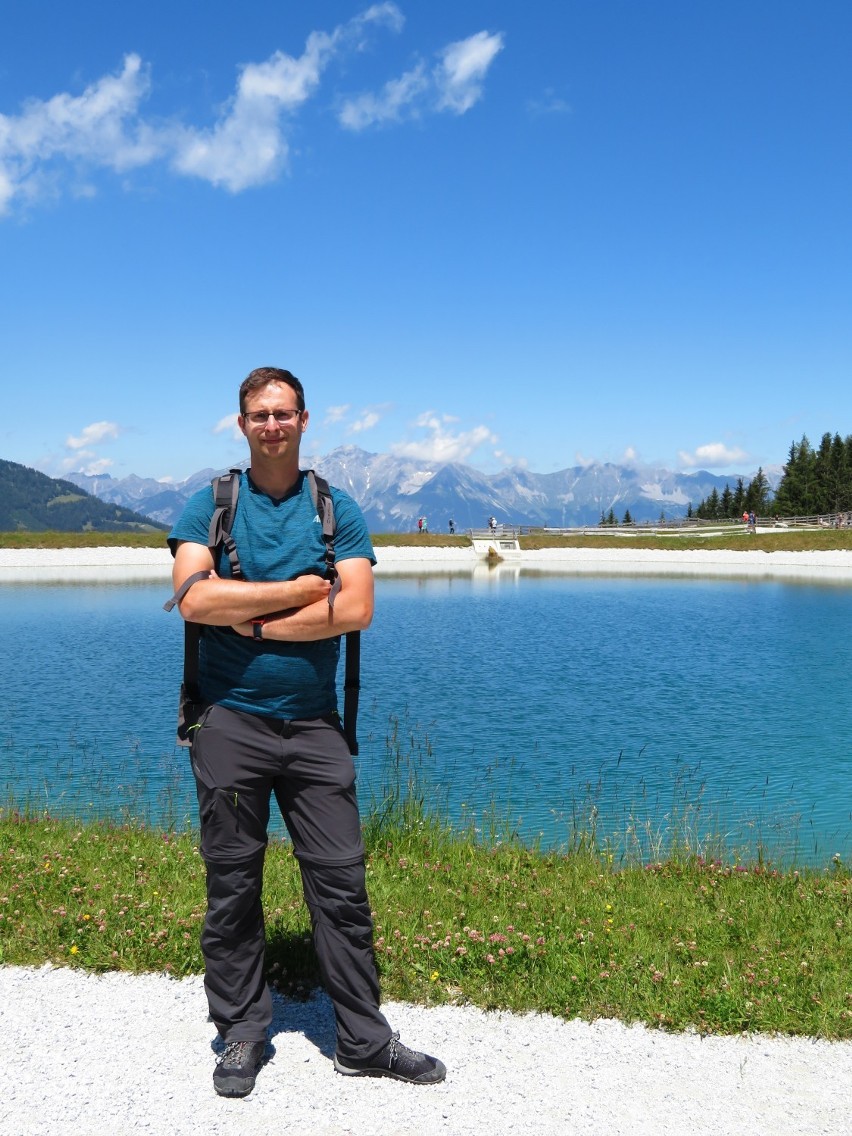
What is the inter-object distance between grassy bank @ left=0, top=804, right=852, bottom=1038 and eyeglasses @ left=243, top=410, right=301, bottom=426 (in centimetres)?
360

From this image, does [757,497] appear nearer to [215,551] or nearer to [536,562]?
[536,562]

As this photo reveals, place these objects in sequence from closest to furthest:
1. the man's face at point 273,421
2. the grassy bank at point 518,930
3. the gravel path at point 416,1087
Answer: the gravel path at point 416,1087
the man's face at point 273,421
the grassy bank at point 518,930

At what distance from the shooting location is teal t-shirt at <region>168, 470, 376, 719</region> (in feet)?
15.7

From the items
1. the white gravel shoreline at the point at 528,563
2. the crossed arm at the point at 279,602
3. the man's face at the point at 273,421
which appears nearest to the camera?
the crossed arm at the point at 279,602

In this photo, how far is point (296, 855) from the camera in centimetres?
488

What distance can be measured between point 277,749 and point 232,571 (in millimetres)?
967

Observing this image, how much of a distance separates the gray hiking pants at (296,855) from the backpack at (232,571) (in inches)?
4.8

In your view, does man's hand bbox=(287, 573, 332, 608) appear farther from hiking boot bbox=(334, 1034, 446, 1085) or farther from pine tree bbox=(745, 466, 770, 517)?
pine tree bbox=(745, 466, 770, 517)

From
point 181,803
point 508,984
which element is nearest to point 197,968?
point 508,984

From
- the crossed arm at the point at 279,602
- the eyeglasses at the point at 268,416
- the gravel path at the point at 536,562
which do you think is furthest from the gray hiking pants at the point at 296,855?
the gravel path at the point at 536,562

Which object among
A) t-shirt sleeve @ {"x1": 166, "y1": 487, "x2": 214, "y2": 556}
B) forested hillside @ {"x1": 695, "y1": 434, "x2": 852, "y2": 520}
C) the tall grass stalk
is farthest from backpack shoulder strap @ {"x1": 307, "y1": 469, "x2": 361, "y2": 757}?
forested hillside @ {"x1": 695, "y1": 434, "x2": 852, "y2": 520}

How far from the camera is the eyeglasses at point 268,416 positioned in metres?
4.90

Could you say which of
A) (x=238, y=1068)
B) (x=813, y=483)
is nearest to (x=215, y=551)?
(x=238, y=1068)

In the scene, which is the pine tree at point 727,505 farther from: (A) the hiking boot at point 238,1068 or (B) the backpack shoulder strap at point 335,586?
(A) the hiking boot at point 238,1068
